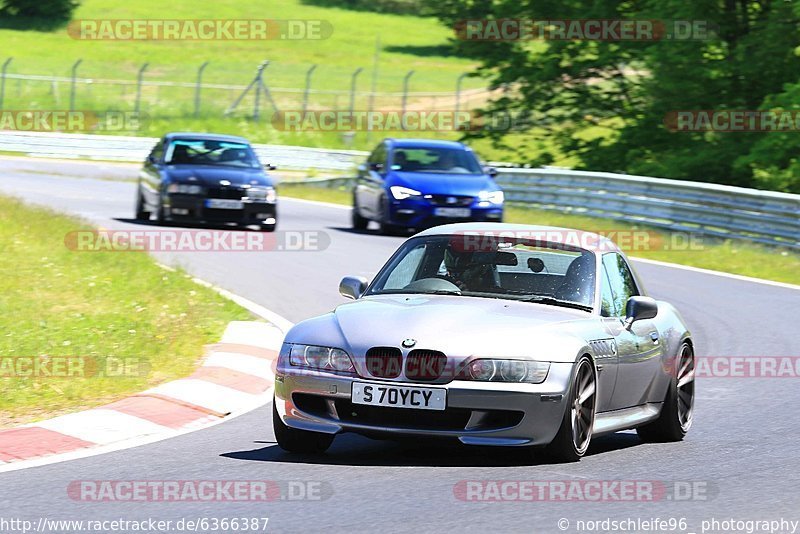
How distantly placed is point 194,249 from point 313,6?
8961cm

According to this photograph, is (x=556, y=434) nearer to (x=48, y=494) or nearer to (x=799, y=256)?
(x=48, y=494)

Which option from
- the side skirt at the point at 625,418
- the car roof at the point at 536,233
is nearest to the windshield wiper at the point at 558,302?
the car roof at the point at 536,233

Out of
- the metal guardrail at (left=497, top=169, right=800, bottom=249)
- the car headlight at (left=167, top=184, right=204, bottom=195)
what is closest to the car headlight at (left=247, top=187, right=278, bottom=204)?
the car headlight at (left=167, top=184, right=204, bottom=195)

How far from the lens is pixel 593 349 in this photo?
806 cm

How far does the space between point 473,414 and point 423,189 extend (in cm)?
1520

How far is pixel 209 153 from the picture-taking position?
76.7 ft

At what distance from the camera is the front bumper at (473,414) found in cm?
748

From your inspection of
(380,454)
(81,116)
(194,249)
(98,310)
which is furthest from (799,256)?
(81,116)

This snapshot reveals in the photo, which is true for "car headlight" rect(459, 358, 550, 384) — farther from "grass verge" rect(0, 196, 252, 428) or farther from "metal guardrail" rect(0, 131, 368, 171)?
"metal guardrail" rect(0, 131, 368, 171)

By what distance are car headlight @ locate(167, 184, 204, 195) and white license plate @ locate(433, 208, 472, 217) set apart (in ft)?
11.5

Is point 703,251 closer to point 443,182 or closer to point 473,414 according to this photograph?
point 443,182

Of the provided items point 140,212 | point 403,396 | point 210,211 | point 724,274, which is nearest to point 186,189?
point 210,211

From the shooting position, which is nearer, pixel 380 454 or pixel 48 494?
pixel 48 494

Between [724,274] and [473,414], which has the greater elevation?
[473,414]
